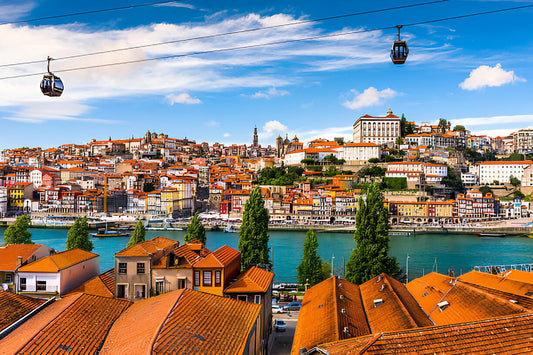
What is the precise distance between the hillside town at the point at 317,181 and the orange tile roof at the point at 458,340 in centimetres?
2740

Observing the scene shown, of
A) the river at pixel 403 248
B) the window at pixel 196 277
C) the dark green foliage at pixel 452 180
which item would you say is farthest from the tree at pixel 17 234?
the dark green foliage at pixel 452 180

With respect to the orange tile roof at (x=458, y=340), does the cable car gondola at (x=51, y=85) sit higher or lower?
higher

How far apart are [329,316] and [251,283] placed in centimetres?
162

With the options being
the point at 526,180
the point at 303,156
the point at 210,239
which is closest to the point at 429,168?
the point at 526,180

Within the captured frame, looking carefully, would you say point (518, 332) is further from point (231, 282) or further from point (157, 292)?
point (157, 292)

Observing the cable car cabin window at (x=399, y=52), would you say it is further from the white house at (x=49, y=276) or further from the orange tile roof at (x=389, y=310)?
the white house at (x=49, y=276)

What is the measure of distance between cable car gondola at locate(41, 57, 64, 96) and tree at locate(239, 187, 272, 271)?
6.78m

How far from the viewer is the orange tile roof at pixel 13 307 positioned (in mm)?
4398

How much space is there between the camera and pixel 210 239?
24.9 meters

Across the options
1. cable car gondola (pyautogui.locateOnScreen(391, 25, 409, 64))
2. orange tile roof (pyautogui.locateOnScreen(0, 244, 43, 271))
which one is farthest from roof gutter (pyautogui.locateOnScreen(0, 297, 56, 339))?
cable car gondola (pyautogui.locateOnScreen(391, 25, 409, 64))

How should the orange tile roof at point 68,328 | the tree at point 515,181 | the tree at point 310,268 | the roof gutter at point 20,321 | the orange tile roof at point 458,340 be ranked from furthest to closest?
the tree at point 515,181 → the tree at point 310,268 → the roof gutter at point 20,321 → the orange tile roof at point 68,328 → the orange tile roof at point 458,340

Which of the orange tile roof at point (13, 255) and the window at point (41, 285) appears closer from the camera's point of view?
the window at point (41, 285)

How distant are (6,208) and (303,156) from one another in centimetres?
2764

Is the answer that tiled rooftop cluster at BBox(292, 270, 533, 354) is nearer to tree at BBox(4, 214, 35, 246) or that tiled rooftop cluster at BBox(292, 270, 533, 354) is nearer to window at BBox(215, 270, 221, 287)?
window at BBox(215, 270, 221, 287)
